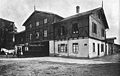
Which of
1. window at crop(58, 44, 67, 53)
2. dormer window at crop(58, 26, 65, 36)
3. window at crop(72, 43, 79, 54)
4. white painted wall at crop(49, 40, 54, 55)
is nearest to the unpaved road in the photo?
window at crop(72, 43, 79, 54)

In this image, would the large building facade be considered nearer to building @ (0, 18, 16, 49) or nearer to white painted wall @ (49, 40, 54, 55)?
white painted wall @ (49, 40, 54, 55)

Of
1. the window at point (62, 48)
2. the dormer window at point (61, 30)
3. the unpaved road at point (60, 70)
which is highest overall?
the dormer window at point (61, 30)

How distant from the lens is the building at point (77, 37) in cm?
1792

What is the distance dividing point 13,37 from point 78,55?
2599cm

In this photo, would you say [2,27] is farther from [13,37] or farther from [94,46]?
[94,46]

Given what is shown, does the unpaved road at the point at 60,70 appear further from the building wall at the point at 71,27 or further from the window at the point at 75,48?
the building wall at the point at 71,27

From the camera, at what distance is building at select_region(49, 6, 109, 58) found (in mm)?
17922

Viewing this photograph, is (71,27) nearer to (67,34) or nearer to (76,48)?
(67,34)

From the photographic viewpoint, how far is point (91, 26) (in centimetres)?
1866

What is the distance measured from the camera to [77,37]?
18859 millimetres

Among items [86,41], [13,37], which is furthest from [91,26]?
[13,37]

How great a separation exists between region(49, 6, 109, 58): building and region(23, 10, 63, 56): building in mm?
1232

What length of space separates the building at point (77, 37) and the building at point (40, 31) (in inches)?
48.5

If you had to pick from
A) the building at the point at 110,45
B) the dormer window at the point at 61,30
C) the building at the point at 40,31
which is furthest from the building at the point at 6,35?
the building at the point at 110,45
